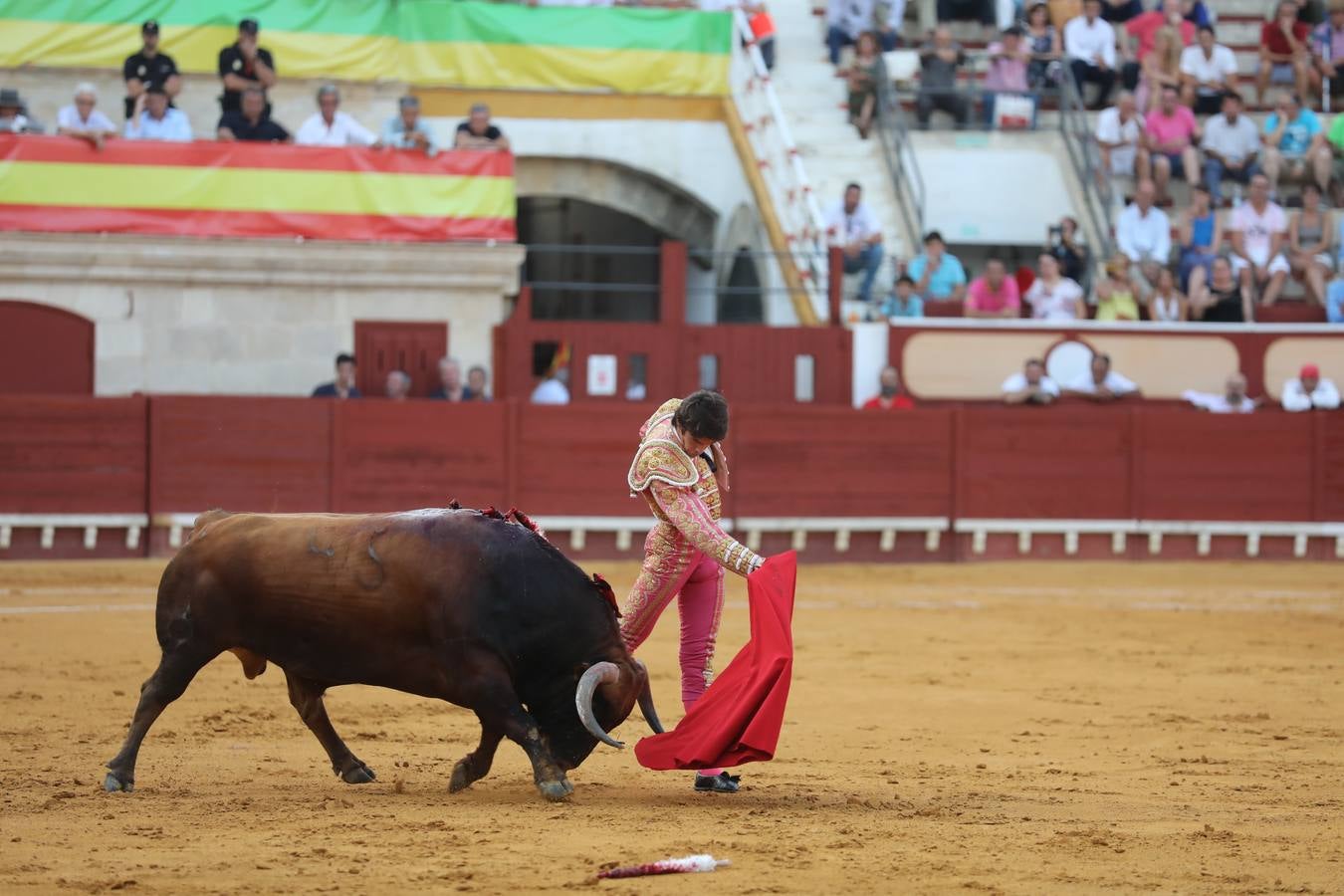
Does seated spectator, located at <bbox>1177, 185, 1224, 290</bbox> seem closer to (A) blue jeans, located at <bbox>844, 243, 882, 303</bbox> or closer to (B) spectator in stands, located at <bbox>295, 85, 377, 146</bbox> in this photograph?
(A) blue jeans, located at <bbox>844, 243, 882, 303</bbox>

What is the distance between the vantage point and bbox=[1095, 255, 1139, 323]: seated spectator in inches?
594

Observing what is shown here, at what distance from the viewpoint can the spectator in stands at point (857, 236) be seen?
15070mm

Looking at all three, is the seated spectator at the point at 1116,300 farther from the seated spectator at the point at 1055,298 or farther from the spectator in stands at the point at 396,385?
the spectator in stands at the point at 396,385

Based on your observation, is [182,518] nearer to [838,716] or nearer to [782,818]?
[838,716]

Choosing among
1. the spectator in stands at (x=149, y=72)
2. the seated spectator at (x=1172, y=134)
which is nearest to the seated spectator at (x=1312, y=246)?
the seated spectator at (x=1172, y=134)

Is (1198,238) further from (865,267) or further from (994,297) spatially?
(865,267)

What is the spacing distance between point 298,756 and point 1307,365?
34.8ft

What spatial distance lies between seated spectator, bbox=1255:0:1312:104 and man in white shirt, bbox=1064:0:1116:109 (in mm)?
1579

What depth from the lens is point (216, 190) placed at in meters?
13.8

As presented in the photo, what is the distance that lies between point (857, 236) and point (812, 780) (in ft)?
31.2

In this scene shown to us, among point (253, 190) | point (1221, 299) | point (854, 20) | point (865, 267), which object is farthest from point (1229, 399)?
point (253, 190)

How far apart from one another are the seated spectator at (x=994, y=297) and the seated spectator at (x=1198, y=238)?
4.93ft

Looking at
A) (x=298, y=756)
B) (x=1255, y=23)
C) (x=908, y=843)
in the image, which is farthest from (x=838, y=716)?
(x=1255, y=23)

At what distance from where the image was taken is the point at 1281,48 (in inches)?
700
